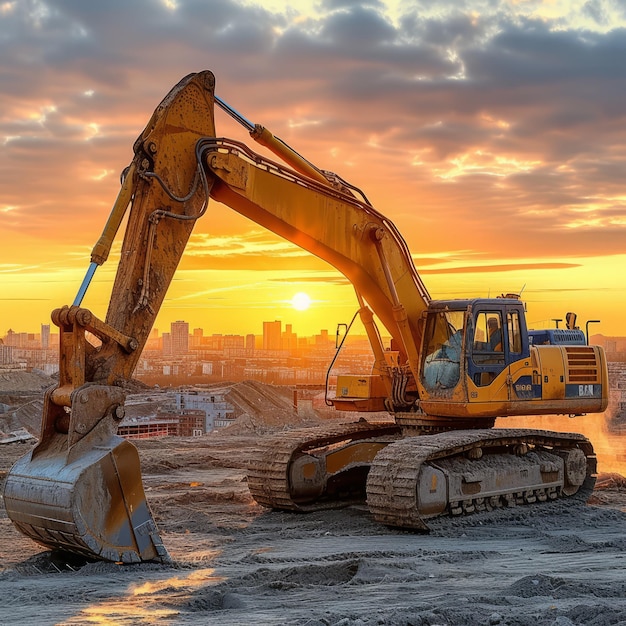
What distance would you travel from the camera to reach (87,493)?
786cm

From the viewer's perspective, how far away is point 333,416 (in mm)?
34469

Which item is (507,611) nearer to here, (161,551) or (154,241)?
(161,551)

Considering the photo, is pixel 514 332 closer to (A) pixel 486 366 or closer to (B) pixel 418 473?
(A) pixel 486 366

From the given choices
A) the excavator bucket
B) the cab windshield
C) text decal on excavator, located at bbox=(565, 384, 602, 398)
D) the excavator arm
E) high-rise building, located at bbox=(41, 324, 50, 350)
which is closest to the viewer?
the excavator bucket

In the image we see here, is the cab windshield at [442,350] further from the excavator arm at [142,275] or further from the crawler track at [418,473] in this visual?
the crawler track at [418,473]

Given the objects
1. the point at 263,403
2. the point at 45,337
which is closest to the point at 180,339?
the point at 45,337

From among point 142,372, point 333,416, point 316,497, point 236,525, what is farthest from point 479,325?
point 142,372

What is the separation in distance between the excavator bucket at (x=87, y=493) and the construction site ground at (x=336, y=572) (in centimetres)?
25

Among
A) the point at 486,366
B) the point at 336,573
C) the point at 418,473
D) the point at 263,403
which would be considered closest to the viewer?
the point at 336,573

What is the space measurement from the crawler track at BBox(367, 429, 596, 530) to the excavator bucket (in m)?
2.83

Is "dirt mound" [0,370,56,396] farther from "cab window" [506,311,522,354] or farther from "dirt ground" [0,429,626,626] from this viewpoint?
"cab window" [506,311,522,354]

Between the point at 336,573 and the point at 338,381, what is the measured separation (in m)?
4.51

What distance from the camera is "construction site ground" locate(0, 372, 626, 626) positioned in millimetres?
6742

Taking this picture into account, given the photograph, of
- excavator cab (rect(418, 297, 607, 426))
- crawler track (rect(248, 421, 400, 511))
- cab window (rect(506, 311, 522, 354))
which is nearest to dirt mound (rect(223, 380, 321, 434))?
crawler track (rect(248, 421, 400, 511))
